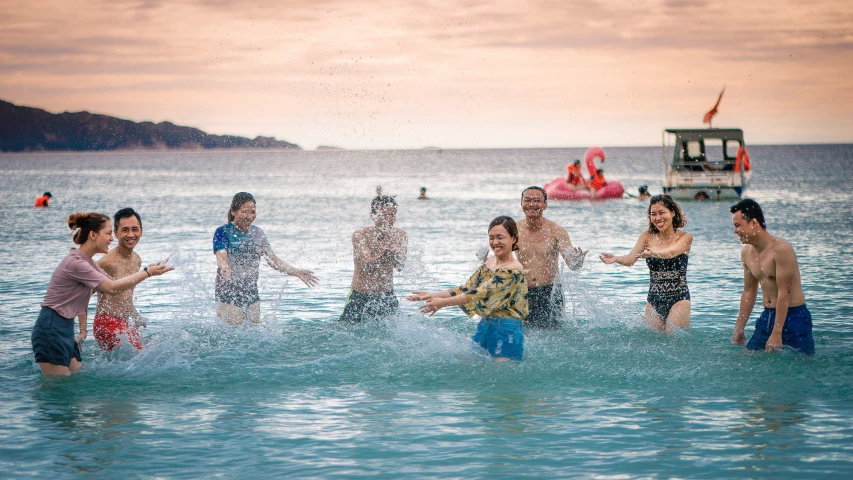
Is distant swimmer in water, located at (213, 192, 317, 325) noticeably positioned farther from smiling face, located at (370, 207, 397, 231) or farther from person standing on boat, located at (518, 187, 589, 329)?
person standing on boat, located at (518, 187, 589, 329)

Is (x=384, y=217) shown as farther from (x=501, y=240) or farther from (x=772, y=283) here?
(x=772, y=283)

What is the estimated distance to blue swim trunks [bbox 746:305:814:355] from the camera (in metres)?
7.80

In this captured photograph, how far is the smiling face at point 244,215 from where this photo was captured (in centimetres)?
903

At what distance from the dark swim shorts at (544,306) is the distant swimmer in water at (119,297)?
4.28m

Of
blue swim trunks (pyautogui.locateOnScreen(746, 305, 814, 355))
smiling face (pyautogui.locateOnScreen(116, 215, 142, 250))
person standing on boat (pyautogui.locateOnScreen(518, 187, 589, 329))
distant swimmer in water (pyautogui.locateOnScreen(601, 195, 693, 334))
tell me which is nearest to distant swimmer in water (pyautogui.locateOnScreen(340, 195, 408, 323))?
person standing on boat (pyautogui.locateOnScreen(518, 187, 589, 329))

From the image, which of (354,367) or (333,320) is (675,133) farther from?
(354,367)

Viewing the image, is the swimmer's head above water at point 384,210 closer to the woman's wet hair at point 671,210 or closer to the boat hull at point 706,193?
the woman's wet hair at point 671,210

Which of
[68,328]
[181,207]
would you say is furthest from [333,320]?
→ [181,207]

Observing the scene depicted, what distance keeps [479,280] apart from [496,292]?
188mm

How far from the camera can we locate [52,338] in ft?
24.0

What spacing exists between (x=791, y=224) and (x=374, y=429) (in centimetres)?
2730

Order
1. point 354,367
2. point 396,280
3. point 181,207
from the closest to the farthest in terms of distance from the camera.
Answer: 1. point 354,367
2. point 396,280
3. point 181,207

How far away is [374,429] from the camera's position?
21.7ft

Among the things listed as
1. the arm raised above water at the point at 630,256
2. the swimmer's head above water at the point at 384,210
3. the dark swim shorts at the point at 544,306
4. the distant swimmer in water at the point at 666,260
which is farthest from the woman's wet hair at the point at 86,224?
the distant swimmer in water at the point at 666,260
